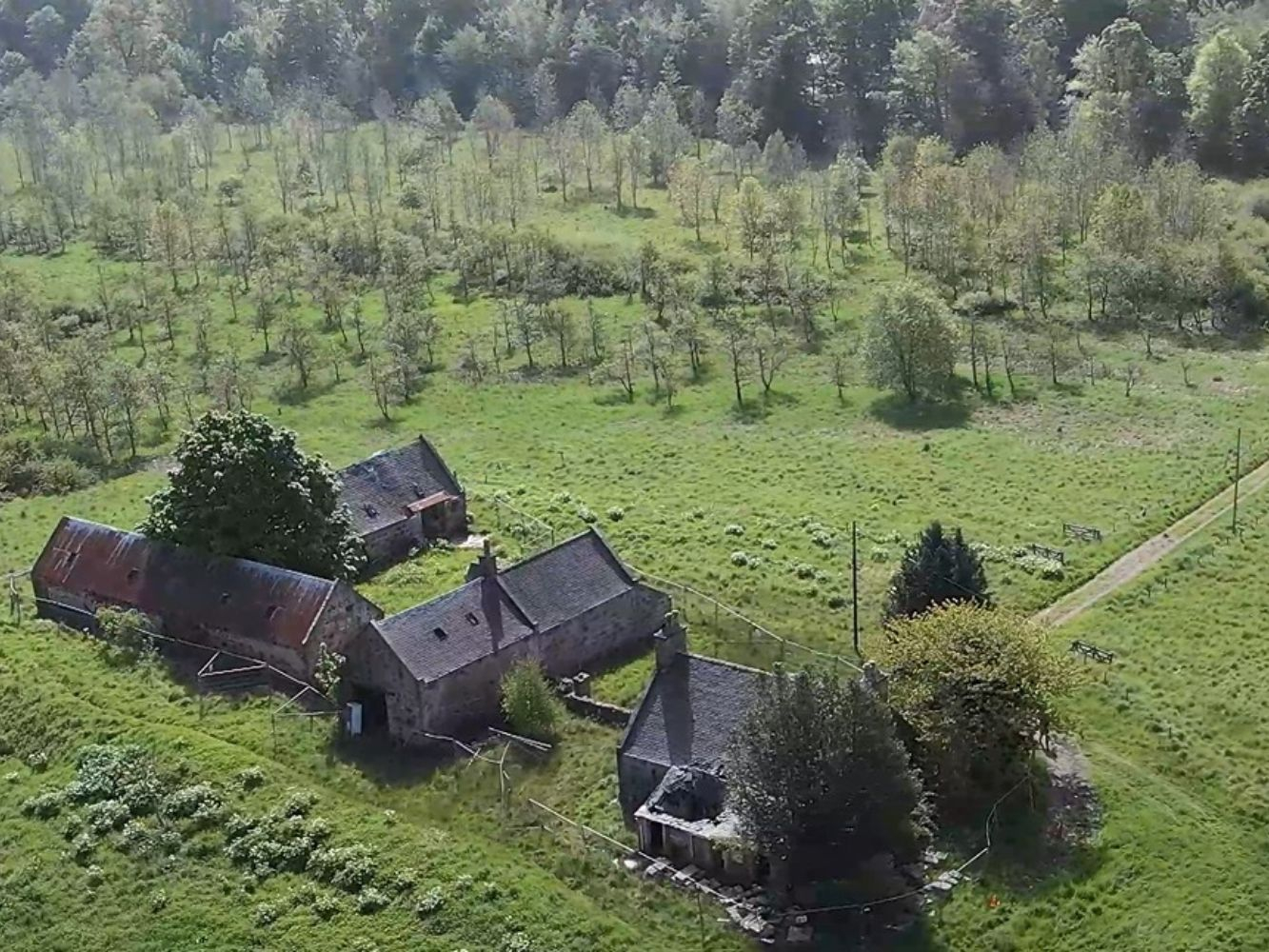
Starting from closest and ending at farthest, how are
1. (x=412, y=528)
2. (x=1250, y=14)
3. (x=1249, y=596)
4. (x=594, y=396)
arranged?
1. (x=1249, y=596)
2. (x=412, y=528)
3. (x=594, y=396)
4. (x=1250, y=14)

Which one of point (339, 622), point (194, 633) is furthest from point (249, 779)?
point (194, 633)

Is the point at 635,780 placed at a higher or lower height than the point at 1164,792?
higher

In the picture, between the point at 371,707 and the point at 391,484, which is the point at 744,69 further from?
the point at 371,707

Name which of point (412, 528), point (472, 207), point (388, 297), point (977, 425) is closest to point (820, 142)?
point (472, 207)

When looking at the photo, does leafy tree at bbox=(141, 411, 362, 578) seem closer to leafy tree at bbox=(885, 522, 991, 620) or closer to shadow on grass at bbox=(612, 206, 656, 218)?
leafy tree at bbox=(885, 522, 991, 620)

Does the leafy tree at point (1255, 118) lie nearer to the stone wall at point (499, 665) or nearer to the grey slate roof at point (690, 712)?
the stone wall at point (499, 665)

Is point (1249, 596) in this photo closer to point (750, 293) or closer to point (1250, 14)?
point (750, 293)
